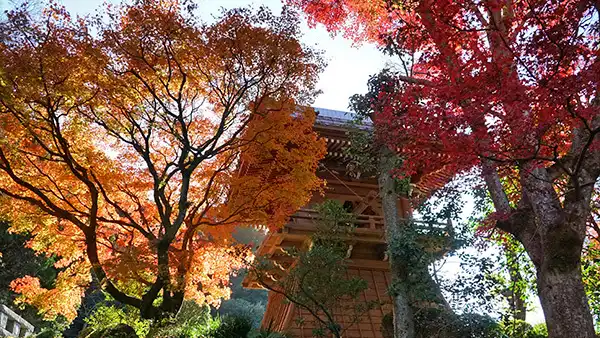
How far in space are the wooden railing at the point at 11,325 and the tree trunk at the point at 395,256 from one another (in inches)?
404

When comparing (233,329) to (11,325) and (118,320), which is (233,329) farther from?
(11,325)

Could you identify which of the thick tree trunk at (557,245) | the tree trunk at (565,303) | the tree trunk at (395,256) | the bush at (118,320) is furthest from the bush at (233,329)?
the tree trunk at (565,303)

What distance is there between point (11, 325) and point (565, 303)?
13644mm

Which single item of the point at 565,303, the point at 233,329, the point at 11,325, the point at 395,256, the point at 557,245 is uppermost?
the point at 395,256

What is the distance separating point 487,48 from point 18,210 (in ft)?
35.0

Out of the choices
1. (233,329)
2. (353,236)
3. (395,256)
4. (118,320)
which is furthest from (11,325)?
(395,256)

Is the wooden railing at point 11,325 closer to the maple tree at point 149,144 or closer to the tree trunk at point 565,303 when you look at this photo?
the maple tree at point 149,144

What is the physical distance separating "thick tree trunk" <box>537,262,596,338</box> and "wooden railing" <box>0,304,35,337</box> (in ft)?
42.0

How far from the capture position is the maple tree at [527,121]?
5.79 m

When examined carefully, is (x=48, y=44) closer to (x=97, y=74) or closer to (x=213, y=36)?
(x=97, y=74)

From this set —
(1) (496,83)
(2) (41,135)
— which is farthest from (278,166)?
(1) (496,83)

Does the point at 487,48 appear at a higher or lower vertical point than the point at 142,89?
higher

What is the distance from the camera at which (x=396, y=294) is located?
8891 millimetres

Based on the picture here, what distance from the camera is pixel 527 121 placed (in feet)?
21.6
